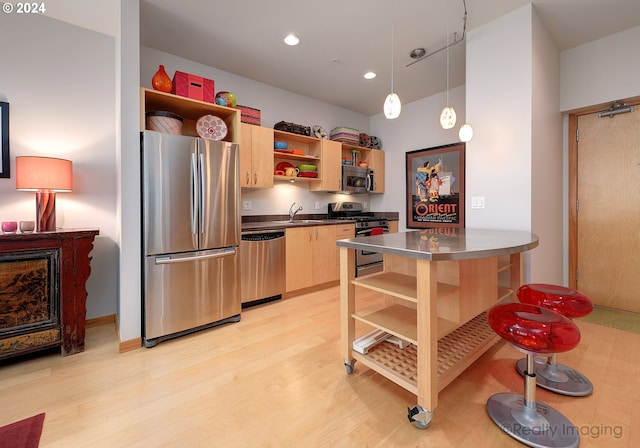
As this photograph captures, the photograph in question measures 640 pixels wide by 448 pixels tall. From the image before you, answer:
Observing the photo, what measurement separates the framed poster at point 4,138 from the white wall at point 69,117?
0.15 ft

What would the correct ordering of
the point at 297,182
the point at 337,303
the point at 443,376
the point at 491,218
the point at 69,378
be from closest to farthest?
1. the point at 443,376
2. the point at 69,378
3. the point at 491,218
4. the point at 337,303
5. the point at 297,182

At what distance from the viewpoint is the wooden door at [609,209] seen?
2.72 m

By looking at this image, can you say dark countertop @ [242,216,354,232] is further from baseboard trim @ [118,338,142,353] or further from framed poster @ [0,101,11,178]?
framed poster @ [0,101,11,178]

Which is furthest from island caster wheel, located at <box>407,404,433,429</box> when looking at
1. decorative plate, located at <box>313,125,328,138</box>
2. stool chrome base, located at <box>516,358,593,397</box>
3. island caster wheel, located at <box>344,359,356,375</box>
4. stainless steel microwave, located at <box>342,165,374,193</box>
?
decorative plate, located at <box>313,125,328,138</box>

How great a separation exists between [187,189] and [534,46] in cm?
316

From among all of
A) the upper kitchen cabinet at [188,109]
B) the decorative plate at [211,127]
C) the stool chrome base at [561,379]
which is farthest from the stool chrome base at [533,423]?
the decorative plate at [211,127]

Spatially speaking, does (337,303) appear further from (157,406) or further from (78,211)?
(78,211)

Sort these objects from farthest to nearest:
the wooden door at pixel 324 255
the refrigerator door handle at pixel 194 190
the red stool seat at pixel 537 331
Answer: the wooden door at pixel 324 255 → the refrigerator door handle at pixel 194 190 → the red stool seat at pixel 537 331

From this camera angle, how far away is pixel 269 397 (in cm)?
160

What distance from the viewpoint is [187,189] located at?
2.33 metres

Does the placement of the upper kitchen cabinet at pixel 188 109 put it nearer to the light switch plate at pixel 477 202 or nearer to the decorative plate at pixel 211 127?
the decorative plate at pixel 211 127

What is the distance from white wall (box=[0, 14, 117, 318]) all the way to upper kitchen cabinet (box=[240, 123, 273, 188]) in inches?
48.9

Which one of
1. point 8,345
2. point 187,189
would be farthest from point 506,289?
point 8,345

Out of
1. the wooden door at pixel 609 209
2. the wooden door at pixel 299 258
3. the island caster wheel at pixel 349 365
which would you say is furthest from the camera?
the wooden door at pixel 299 258
